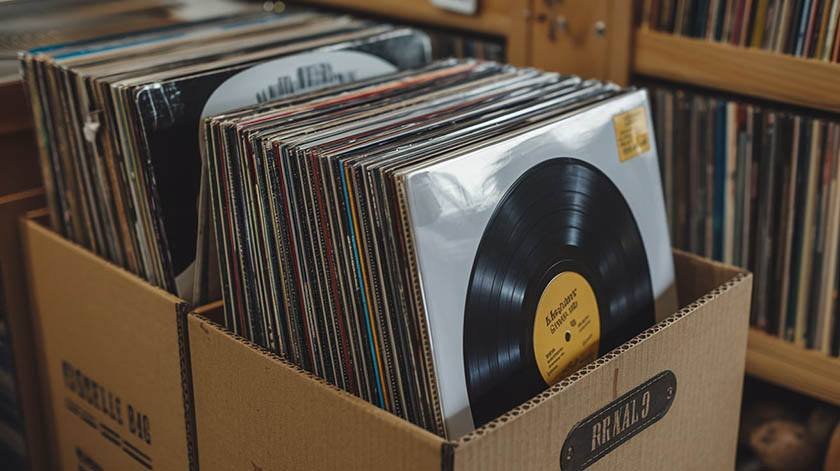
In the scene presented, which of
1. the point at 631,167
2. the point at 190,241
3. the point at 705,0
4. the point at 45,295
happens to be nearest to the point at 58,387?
the point at 45,295

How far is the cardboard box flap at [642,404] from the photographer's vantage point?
2.30 ft

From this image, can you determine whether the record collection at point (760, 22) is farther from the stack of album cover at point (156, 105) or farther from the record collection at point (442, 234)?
the stack of album cover at point (156, 105)

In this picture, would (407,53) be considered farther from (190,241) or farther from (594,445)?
(594,445)

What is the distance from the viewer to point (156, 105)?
2.92 feet

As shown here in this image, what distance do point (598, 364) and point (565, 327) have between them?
88 mm

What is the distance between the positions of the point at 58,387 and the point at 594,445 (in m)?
0.70

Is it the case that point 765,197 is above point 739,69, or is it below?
below

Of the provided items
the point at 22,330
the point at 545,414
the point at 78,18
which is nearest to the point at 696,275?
the point at 545,414

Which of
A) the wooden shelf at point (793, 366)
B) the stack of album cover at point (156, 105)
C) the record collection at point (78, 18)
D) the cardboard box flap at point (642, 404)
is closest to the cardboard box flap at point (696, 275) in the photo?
the cardboard box flap at point (642, 404)

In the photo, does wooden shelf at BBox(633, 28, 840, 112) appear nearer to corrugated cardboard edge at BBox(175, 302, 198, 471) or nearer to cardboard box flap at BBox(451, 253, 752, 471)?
cardboard box flap at BBox(451, 253, 752, 471)

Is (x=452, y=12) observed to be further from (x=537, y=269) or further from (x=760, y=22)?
(x=537, y=269)

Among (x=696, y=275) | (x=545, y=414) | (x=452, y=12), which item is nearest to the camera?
(x=545, y=414)

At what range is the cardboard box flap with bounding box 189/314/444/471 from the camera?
A: 2.28ft

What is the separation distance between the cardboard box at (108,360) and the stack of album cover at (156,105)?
0.03m
